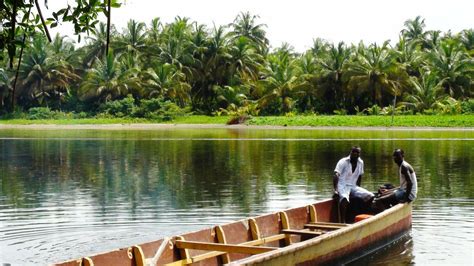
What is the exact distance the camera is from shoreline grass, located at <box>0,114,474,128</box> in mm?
53606

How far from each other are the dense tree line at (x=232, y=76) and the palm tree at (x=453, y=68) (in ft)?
0.26

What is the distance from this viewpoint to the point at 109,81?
208 feet

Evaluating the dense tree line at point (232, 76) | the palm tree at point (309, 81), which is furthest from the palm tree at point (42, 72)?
the palm tree at point (309, 81)

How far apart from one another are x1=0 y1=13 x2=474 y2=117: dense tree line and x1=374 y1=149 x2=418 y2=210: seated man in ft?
139

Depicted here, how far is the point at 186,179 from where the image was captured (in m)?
23.7

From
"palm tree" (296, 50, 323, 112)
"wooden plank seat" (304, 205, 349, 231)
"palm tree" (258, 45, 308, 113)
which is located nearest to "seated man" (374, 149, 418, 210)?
"wooden plank seat" (304, 205, 349, 231)

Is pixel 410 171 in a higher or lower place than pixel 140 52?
lower

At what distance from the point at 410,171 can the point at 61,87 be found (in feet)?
193

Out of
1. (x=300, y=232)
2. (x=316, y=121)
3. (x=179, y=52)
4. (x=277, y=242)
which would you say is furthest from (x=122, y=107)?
(x=300, y=232)

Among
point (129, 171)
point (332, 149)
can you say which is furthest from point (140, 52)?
point (129, 171)

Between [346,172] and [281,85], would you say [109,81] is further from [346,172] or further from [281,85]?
[346,172]

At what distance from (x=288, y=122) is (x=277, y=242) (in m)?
47.0

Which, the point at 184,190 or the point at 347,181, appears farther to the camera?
the point at 184,190

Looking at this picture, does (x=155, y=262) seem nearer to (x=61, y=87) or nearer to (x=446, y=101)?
(x=446, y=101)
